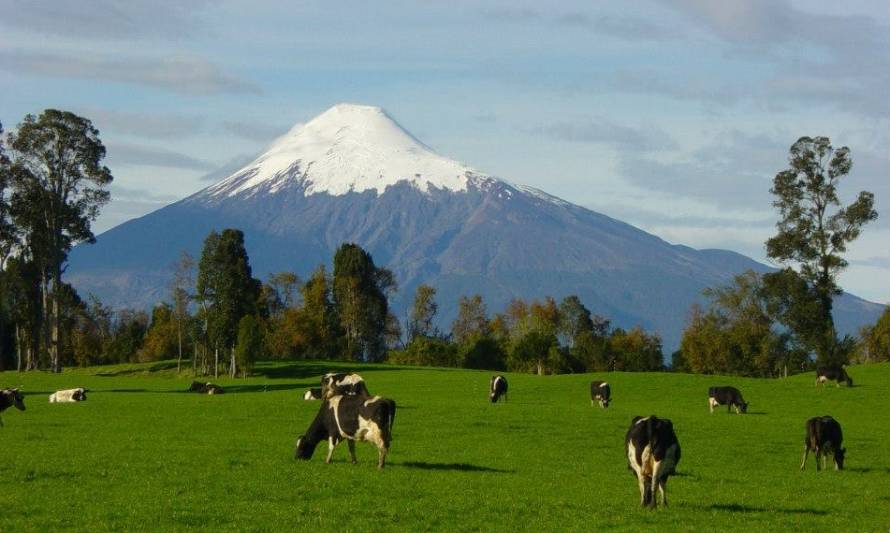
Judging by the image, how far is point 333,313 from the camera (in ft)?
413

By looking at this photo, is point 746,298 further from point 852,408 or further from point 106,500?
point 106,500

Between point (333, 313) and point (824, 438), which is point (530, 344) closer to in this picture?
point (333, 313)

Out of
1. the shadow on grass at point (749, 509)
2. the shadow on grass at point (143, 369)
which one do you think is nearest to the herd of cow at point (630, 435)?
the shadow on grass at point (749, 509)

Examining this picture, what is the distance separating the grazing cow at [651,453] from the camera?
19.5 meters

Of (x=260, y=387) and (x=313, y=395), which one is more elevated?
(x=313, y=395)

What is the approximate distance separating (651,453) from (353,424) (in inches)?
310

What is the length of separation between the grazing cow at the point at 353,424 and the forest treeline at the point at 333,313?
4689cm

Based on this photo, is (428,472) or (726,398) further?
(726,398)

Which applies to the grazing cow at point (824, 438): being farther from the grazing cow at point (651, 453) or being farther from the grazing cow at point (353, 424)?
the grazing cow at point (353, 424)

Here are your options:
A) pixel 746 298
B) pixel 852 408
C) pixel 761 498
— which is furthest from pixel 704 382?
pixel 746 298

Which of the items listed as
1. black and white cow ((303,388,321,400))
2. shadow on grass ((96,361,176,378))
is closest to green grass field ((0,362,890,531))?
black and white cow ((303,388,321,400))

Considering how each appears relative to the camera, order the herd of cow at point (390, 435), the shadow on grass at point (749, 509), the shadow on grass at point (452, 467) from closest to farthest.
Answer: the herd of cow at point (390, 435)
the shadow on grass at point (749, 509)
the shadow on grass at point (452, 467)

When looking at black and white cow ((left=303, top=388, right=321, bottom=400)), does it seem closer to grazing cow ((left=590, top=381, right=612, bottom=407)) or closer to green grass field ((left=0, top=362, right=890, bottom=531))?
green grass field ((left=0, top=362, right=890, bottom=531))

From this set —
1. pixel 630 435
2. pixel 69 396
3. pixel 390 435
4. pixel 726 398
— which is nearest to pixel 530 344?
pixel 726 398
